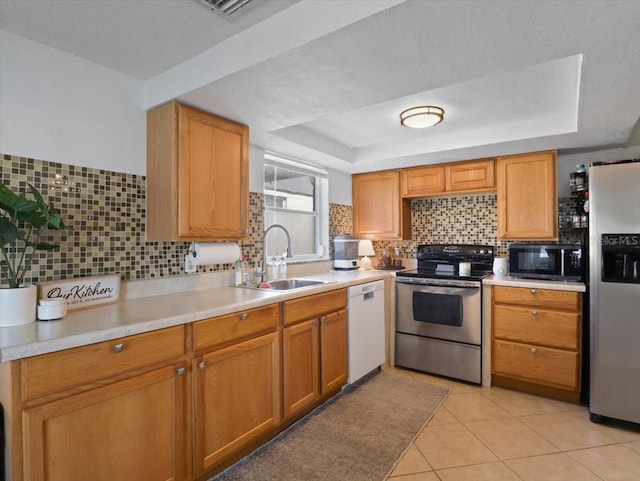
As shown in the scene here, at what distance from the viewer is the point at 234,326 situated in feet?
6.19

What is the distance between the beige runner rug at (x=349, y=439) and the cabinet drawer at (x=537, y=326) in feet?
2.37

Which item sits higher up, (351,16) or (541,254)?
(351,16)

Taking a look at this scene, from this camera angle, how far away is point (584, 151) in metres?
3.10

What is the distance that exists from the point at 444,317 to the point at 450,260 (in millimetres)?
766

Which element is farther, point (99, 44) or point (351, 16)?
point (99, 44)

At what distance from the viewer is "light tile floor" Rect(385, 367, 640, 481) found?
1.87 metres

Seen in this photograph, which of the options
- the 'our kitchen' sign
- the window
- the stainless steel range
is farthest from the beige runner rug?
the window

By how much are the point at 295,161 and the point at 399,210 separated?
49.7 inches

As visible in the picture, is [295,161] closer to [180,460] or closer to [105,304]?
[105,304]

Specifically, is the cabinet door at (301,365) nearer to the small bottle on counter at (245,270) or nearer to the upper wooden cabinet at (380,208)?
the small bottle on counter at (245,270)

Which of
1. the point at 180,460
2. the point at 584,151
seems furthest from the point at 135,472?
the point at 584,151

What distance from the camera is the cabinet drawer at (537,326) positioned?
2629mm

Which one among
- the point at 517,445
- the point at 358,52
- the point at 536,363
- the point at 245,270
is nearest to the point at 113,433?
the point at 245,270

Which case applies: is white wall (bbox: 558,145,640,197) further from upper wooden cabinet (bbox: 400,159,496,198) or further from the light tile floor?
the light tile floor
